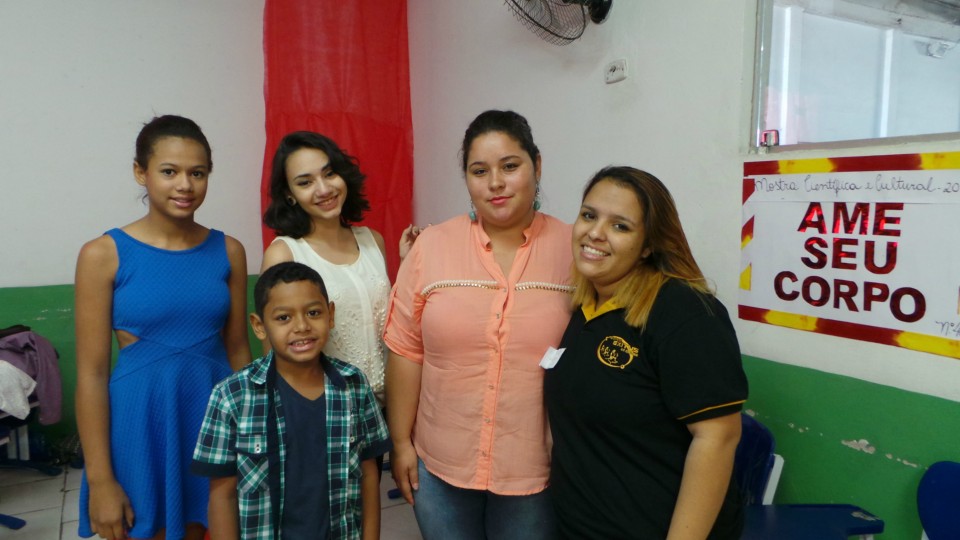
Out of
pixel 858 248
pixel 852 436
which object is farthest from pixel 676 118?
pixel 852 436

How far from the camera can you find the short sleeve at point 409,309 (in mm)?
1376

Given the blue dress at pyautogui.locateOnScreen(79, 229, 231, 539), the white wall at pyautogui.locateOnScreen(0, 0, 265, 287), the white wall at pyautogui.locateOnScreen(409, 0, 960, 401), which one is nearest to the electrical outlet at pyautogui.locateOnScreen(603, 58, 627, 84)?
the white wall at pyautogui.locateOnScreen(409, 0, 960, 401)

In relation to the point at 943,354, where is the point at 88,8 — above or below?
above

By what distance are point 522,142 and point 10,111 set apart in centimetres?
318

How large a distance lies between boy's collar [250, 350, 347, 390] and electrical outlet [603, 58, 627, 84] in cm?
139

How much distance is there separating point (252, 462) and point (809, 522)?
1277 millimetres

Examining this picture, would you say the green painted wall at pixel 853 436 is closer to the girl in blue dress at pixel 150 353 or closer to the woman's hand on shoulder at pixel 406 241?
the woman's hand on shoulder at pixel 406 241

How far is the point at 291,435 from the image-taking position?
127cm

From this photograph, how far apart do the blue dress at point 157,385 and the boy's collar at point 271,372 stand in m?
0.21

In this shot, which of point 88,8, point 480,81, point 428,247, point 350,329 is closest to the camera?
point 428,247

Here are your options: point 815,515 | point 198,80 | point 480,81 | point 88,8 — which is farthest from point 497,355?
point 88,8

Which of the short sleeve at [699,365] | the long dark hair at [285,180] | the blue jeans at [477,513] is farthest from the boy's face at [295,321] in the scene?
the short sleeve at [699,365]

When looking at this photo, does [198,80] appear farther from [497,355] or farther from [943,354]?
[943,354]

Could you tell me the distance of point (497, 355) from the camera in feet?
4.16
